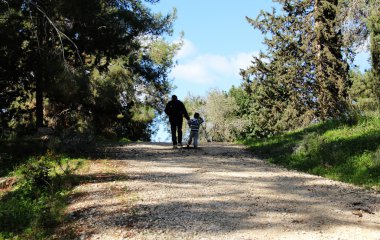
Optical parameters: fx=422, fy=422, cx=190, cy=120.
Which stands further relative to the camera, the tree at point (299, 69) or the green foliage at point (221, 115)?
the green foliage at point (221, 115)

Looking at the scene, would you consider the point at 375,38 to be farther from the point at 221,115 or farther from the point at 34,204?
the point at 221,115

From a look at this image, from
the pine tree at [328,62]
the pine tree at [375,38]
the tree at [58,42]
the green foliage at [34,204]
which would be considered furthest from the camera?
the pine tree at [328,62]

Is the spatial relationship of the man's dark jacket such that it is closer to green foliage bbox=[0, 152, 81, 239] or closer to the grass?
the grass

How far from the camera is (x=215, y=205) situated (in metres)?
7.45

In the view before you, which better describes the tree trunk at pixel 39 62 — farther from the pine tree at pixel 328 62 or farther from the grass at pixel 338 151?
the pine tree at pixel 328 62

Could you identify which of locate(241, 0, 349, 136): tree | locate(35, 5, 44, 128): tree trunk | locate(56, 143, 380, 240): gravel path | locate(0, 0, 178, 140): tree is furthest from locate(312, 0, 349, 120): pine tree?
locate(35, 5, 44, 128): tree trunk

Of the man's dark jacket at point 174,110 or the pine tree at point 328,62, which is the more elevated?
the pine tree at point 328,62

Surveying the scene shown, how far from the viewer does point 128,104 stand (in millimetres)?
34250

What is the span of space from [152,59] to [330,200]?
27110 millimetres

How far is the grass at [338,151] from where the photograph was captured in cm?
988

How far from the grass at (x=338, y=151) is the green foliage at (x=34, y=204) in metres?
6.27

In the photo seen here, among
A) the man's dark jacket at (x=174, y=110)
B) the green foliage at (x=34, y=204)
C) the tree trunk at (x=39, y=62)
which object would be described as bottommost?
the green foliage at (x=34, y=204)

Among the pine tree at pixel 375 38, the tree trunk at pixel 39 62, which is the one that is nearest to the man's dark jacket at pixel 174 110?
the tree trunk at pixel 39 62

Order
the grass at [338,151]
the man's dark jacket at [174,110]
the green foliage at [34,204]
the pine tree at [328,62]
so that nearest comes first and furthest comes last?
1. the green foliage at [34,204]
2. the grass at [338,151]
3. the man's dark jacket at [174,110]
4. the pine tree at [328,62]
